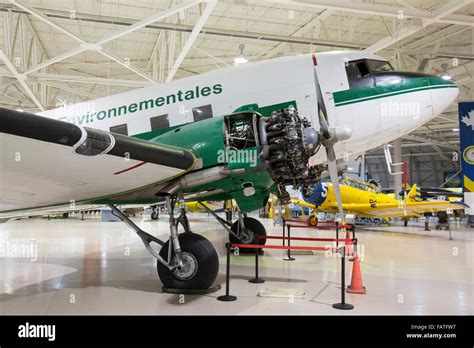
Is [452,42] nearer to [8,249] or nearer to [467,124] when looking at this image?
[467,124]

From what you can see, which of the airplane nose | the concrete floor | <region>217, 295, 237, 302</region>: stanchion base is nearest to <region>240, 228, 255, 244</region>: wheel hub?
the concrete floor

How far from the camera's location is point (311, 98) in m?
7.02

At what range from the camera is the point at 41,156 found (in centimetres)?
434

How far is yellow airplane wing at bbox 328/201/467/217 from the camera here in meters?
16.7

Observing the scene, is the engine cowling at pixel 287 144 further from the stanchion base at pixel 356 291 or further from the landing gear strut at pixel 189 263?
the stanchion base at pixel 356 291

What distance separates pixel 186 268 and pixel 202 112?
3.04m

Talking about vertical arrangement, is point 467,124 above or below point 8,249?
above

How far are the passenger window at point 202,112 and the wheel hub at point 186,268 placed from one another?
8.92 feet

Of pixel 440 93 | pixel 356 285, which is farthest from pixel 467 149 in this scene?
pixel 356 285

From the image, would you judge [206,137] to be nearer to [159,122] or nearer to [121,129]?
[159,122]

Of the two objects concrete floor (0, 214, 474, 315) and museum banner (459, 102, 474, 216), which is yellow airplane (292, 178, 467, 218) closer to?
museum banner (459, 102, 474, 216)

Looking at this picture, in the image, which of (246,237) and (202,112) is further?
(246,237)
